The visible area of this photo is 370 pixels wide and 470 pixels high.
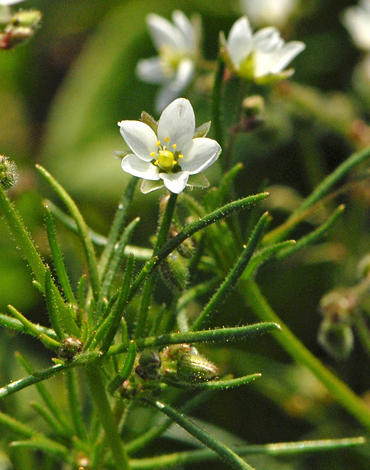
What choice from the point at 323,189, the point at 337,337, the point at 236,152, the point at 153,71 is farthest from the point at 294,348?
the point at 236,152

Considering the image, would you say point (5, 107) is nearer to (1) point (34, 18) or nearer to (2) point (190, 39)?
(2) point (190, 39)

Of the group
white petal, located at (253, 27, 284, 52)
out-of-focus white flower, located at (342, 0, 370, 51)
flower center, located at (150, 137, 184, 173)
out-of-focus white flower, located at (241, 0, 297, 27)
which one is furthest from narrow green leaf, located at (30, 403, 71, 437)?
out-of-focus white flower, located at (241, 0, 297, 27)

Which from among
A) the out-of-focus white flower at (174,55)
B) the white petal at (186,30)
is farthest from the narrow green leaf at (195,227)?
the white petal at (186,30)

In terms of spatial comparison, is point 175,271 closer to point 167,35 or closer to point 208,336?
point 208,336

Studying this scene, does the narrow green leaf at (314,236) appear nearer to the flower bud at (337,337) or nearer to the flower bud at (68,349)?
the flower bud at (337,337)

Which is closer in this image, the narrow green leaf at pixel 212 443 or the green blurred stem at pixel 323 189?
the narrow green leaf at pixel 212 443
